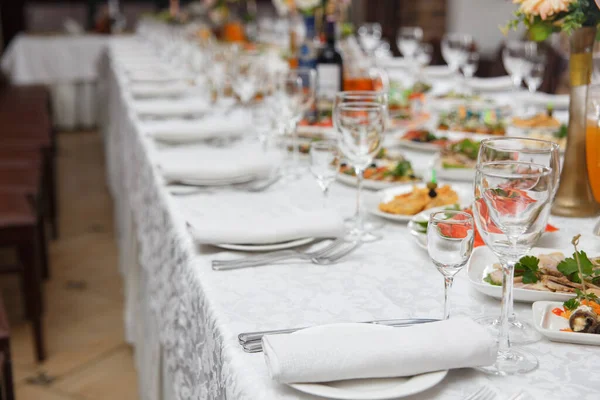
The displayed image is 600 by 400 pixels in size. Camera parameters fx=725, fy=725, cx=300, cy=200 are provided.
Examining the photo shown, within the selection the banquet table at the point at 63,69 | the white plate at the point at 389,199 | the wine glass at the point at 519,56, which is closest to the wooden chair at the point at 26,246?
the white plate at the point at 389,199

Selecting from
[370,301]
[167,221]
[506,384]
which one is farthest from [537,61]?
[506,384]

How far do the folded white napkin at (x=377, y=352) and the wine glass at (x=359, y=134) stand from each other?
0.45 metres

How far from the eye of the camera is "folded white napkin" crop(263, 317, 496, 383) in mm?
682

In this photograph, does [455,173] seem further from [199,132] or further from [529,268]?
[199,132]

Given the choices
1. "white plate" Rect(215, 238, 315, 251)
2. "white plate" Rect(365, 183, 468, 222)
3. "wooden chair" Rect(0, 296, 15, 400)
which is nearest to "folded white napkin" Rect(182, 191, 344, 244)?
"white plate" Rect(215, 238, 315, 251)

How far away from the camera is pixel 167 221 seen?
1.37 meters

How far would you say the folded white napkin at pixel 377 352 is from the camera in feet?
2.24

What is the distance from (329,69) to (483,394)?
1546mm

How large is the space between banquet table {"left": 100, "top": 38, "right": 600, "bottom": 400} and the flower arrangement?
13.0 inches

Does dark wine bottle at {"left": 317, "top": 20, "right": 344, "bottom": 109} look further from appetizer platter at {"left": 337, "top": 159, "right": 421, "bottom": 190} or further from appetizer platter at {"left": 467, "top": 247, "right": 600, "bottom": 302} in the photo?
appetizer platter at {"left": 467, "top": 247, "right": 600, "bottom": 302}

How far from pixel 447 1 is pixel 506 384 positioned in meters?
6.42

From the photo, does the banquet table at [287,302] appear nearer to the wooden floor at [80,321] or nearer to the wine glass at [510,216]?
the wine glass at [510,216]

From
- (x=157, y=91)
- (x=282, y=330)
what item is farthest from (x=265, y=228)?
(x=157, y=91)

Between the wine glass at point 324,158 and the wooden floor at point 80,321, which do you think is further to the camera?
the wooden floor at point 80,321
